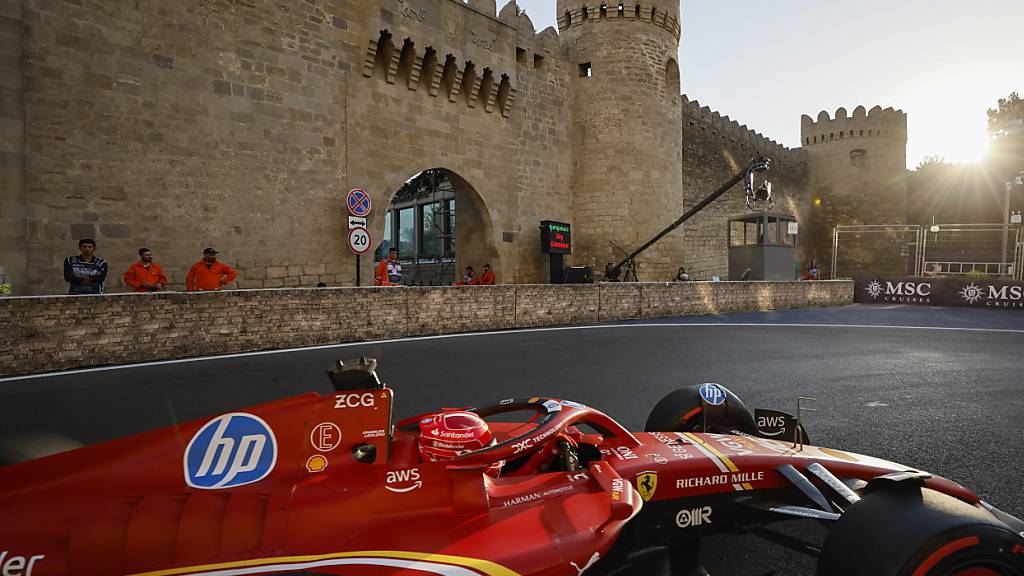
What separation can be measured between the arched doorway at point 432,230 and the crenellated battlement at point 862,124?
2775 cm

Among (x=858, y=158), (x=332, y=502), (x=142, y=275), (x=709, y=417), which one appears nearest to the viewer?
(x=332, y=502)

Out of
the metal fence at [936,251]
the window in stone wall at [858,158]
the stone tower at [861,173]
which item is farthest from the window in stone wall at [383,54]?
the window in stone wall at [858,158]

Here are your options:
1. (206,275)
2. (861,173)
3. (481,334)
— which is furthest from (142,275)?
(861,173)

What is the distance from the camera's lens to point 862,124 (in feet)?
116

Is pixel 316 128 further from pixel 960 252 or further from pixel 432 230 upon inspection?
pixel 960 252

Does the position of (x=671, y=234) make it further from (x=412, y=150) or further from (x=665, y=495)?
(x=665, y=495)

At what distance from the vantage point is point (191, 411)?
4.46 metres

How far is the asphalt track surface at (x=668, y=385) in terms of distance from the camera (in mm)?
3486

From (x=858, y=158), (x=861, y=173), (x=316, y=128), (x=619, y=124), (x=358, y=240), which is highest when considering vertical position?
(x=858, y=158)

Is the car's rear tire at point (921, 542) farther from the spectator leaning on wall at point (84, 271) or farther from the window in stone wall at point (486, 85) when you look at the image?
the window in stone wall at point (486, 85)

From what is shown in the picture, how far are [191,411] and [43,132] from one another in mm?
9444

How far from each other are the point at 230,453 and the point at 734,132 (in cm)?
3221

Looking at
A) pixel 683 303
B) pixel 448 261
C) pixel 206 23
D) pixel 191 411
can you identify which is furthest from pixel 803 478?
pixel 448 261

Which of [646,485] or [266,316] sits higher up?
[266,316]
